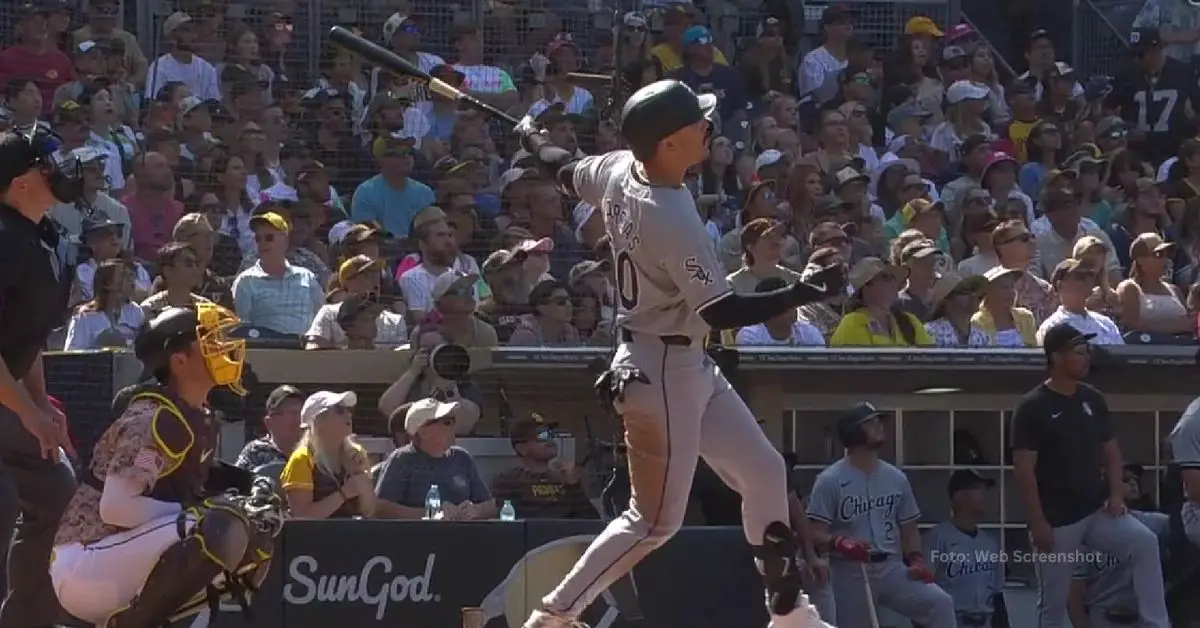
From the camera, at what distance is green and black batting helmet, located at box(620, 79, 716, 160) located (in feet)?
20.0

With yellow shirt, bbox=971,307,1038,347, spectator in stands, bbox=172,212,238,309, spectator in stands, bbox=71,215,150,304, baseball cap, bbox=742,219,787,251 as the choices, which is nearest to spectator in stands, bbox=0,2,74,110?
spectator in stands, bbox=71,215,150,304

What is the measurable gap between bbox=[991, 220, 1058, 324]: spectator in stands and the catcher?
18.8ft

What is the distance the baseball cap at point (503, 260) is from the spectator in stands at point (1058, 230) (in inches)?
142

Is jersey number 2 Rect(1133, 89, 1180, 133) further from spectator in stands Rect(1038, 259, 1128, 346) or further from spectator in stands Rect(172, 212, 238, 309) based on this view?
spectator in stands Rect(172, 212, 238, 309)

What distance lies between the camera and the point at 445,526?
8266mm

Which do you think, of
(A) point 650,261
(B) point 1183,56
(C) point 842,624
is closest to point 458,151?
(C) point 842,624

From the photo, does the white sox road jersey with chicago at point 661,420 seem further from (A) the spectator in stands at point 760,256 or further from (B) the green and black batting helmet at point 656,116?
(A) the spectator in stands at point 760,256

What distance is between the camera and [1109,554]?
372 inches

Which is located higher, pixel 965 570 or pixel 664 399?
pixel 664 399

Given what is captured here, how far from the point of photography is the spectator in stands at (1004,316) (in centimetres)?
1026

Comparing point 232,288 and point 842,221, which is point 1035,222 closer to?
point 842,221

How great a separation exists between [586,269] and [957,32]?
6.32 m

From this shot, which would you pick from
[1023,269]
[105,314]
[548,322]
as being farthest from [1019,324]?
[105,314]

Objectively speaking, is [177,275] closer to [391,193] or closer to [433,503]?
[391,193]
